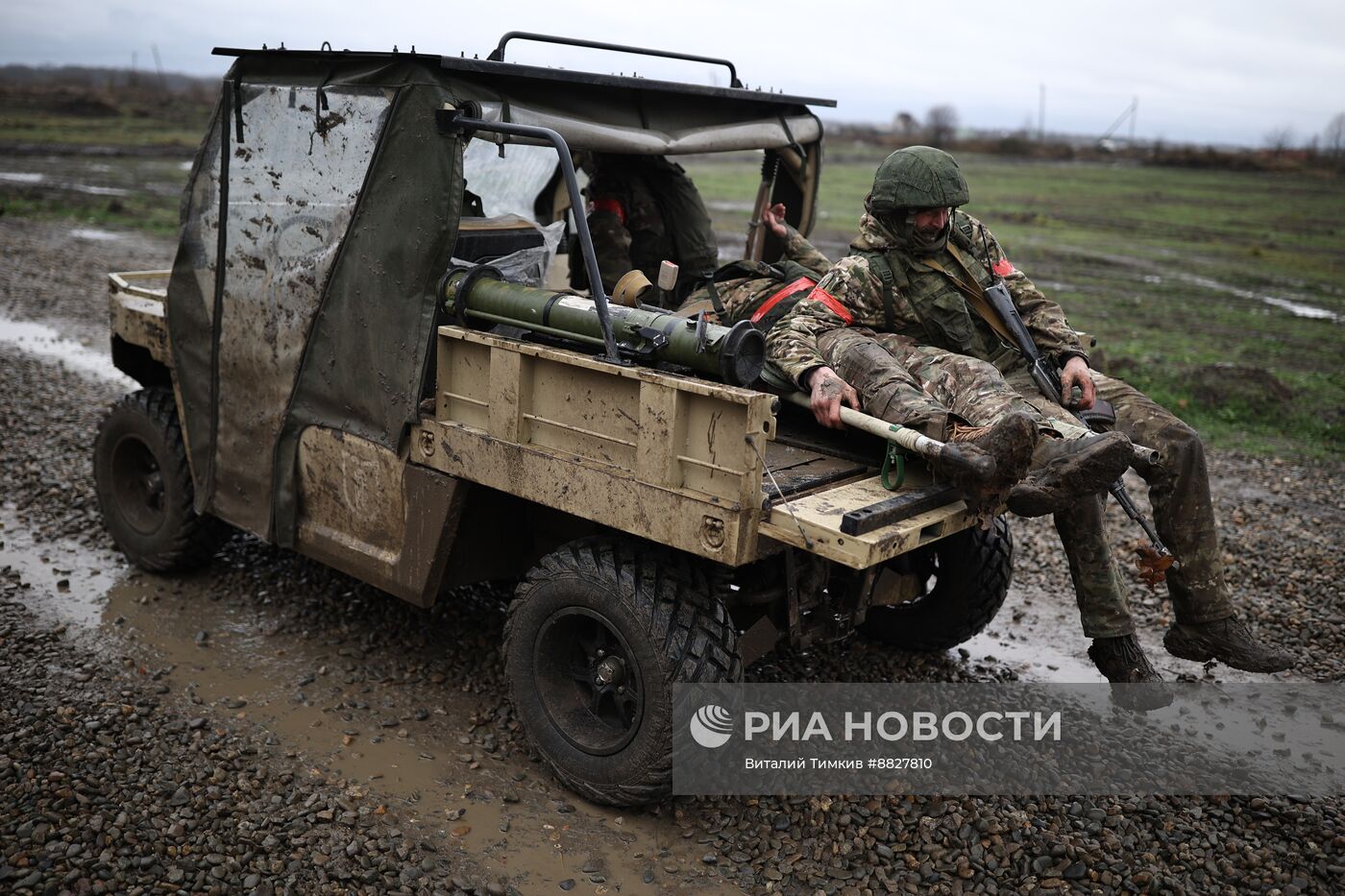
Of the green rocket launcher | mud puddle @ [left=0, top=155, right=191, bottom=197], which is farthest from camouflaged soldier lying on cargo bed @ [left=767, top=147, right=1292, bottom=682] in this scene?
mud puddle @ [left=0, top=155, right=191, bottom=197]

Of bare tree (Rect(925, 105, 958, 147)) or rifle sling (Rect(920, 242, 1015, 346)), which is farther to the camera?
bare tree (Rect(925, 105, 958, 147))

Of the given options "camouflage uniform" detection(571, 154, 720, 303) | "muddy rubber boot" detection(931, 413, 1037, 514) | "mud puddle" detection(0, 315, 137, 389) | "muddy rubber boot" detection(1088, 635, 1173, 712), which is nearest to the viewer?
"muddy rubber boot" detection(931, 413, 1037, 514)

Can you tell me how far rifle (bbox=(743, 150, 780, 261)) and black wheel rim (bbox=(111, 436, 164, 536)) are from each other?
3210 mm

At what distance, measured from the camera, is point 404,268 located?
4309 millimetres

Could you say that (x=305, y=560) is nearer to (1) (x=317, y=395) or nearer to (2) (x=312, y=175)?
(1) (x=317, y=395)

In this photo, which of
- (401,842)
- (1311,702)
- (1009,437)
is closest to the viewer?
(1009,437)

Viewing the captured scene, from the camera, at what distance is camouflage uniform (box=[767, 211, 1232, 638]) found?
167 inches

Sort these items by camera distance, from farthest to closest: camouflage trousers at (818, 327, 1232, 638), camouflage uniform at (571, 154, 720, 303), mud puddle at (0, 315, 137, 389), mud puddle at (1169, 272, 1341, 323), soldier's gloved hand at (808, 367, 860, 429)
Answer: mud puddle at (1169, 272, 1341, 323), mud puddle at (0, 315, 137, 389), camouflage uniform at (571, 154, 720, 303), camouflage trousers at (818, 327, 1232, 638), soldier's gloved hand at (808, 367, 860, 429)

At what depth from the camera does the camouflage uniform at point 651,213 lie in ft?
19.5

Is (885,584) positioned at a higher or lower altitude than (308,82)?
lower

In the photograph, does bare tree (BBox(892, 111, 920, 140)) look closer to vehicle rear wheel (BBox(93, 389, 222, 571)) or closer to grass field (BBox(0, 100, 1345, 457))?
grass field (BBox(0, 100, 1345, 457))

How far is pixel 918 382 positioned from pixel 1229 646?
148 cm

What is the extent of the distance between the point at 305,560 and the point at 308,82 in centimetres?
254

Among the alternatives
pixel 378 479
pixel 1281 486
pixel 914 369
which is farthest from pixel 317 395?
pixel 1281 486
